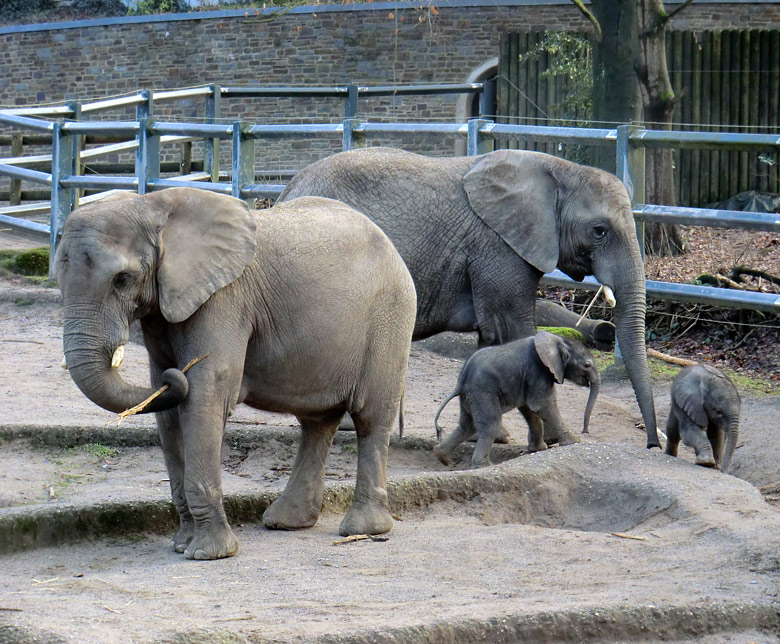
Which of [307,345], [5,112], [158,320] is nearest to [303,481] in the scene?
[307,345]

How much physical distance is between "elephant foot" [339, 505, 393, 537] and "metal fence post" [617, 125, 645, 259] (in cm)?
451

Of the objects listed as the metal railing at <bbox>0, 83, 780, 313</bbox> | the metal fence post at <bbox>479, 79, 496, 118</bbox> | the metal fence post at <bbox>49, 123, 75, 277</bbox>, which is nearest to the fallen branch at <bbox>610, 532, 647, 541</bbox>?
the metal railing at <bbox>0, 83, 780, 313</bbox>

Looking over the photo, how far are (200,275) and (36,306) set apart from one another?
7061mm

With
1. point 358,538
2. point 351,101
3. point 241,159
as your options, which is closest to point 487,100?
point 351,101

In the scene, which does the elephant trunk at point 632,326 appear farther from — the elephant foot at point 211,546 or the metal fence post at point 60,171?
Result: the metal fence post at point 60,171

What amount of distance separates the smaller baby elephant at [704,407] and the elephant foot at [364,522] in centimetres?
213

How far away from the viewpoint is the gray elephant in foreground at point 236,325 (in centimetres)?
514

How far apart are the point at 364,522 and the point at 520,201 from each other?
3142 millimetres

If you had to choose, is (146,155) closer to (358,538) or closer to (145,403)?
(358,538)

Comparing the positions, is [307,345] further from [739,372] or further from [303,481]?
[739,372]

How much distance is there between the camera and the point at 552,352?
7820 mm

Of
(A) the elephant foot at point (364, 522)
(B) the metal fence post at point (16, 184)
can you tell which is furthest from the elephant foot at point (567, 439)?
(B) the metal fence post at point (16, 184)

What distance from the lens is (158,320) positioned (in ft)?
18.0

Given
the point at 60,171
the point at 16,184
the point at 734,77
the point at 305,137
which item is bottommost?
the point at 16,184
